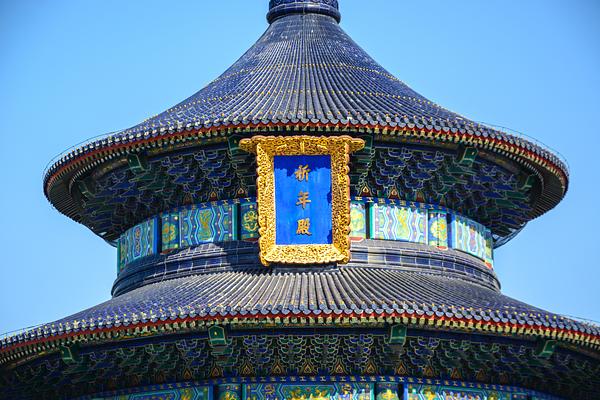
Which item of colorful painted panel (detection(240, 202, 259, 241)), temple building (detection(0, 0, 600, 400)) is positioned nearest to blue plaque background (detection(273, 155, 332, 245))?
temple building (detection(0, 0, 600, 400))

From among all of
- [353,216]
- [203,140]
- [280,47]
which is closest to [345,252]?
[353,216]

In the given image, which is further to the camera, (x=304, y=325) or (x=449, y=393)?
(x=449, y=393)

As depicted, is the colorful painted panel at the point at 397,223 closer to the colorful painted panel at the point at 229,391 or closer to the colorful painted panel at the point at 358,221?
the colorful painted panel at the point at 358,221

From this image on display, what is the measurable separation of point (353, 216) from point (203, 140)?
140 inches

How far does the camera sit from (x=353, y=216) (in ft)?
106

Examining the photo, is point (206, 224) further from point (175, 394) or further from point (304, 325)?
point (304, 325)

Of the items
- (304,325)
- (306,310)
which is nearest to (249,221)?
(304,325)

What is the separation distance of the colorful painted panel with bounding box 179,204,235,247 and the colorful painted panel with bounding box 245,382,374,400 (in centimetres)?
411

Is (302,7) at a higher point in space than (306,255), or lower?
higher

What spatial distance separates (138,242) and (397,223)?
19.5ft

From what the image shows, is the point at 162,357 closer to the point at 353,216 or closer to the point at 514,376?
the point at 353,216

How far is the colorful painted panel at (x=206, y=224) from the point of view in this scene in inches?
1280

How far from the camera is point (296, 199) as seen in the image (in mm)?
31750

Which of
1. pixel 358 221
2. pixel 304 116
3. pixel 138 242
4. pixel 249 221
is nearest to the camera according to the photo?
pixel 304 116
